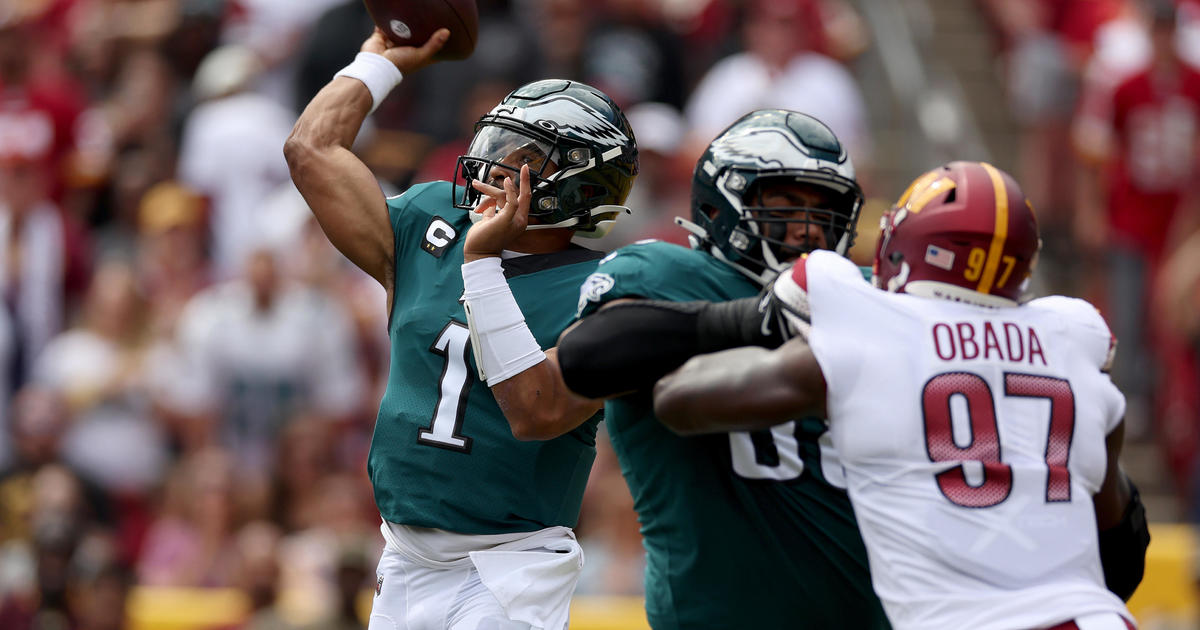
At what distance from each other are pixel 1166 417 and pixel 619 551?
12.4 ft

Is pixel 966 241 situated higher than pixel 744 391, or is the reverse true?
pixel 966 241

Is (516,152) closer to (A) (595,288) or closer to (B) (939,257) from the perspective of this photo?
(A) (595,288)

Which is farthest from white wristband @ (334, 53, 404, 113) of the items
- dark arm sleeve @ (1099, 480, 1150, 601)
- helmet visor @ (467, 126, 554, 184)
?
dark arm sleeve @ (1099, 480, 1150, 601)

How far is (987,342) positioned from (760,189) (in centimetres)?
85

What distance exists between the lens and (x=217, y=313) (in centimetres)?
944

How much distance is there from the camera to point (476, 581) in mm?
4254

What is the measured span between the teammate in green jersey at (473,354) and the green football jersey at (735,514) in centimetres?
31

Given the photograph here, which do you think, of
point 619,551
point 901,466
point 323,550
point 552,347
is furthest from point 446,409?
point 323,550

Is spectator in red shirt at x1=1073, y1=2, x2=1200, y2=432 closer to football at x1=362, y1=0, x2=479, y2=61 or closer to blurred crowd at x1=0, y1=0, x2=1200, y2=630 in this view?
blurred crowd at x1=0, y1=0, x2=1200, y2=630

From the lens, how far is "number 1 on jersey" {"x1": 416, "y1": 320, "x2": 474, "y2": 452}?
4207 mm

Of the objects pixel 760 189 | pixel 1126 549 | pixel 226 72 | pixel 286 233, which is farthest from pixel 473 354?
pixel 226 72

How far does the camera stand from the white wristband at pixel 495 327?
390 cm

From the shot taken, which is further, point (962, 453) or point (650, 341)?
point (650, 341)

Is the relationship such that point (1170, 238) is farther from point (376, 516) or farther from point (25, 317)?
point (25, 317)
